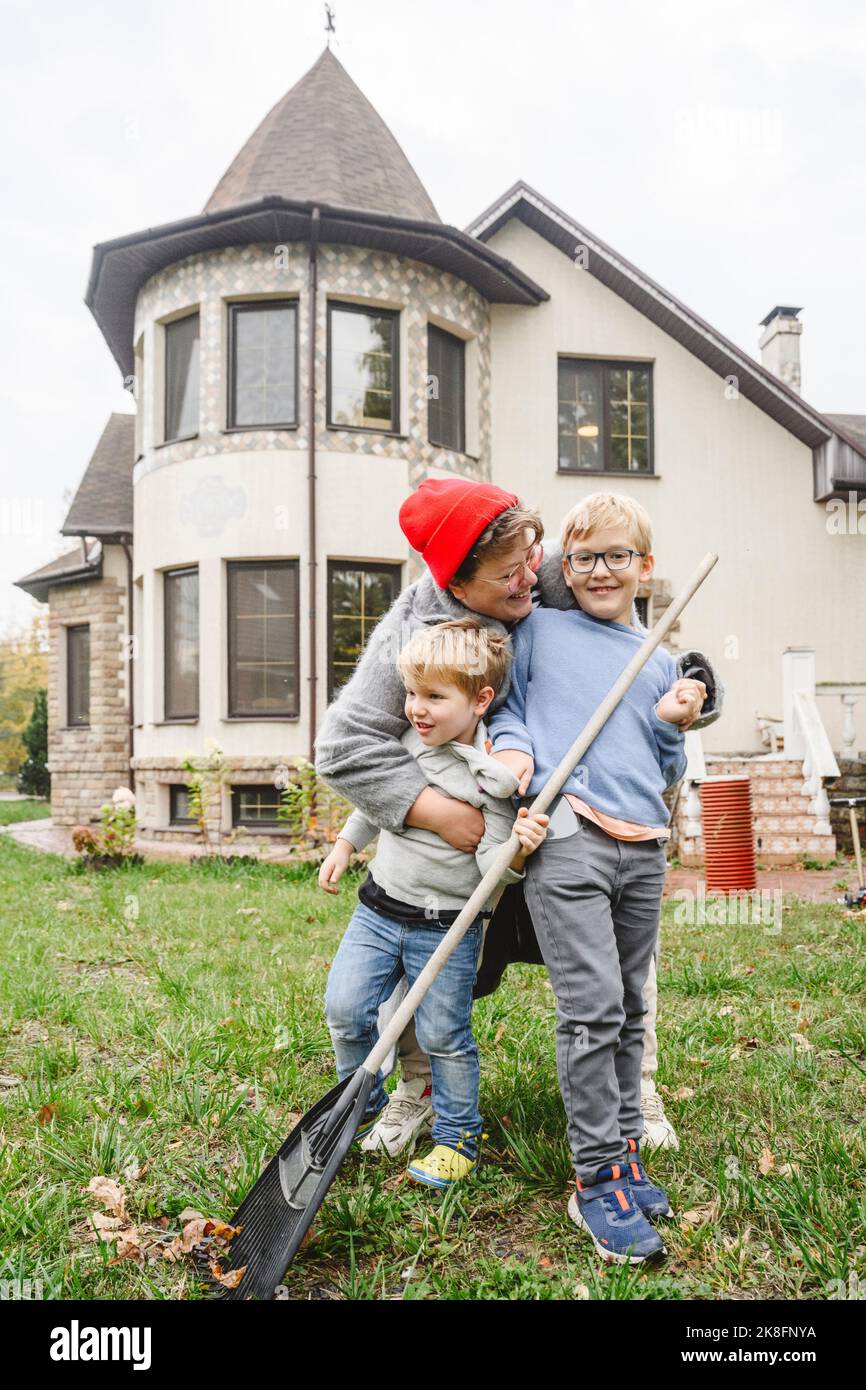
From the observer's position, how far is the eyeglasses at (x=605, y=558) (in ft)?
8.24

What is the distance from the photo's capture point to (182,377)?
1215cm

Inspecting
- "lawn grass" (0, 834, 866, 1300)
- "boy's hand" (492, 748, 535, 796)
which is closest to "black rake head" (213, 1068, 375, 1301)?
"lawn grass" (0, 834, 866, 1300)

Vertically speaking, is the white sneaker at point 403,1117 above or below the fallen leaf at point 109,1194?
above

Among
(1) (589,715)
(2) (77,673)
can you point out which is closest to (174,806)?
(2) (77,673)

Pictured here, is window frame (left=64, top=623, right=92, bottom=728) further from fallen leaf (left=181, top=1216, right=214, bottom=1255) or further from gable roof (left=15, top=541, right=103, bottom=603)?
fallen leaf (left=181, top=1216, right=214, bottom=1255)

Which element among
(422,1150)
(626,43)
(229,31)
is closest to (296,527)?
(229,31)

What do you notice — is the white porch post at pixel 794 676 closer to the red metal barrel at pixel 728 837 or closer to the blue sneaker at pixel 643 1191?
the red metal barrel at pixel 728 837

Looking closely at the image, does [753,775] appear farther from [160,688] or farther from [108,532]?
[108,532]

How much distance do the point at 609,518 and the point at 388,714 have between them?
0.76 m

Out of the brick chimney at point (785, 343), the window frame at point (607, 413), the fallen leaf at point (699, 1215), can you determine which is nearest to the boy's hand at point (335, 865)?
the fallen leaf at point (699, 1215)

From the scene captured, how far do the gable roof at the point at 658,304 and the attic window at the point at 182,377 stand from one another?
382 centimetres

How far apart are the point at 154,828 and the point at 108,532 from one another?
4.26 meters

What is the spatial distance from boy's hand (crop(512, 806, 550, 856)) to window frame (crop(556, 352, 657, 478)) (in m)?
11.1

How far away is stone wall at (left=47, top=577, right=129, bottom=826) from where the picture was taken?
14086 mm
